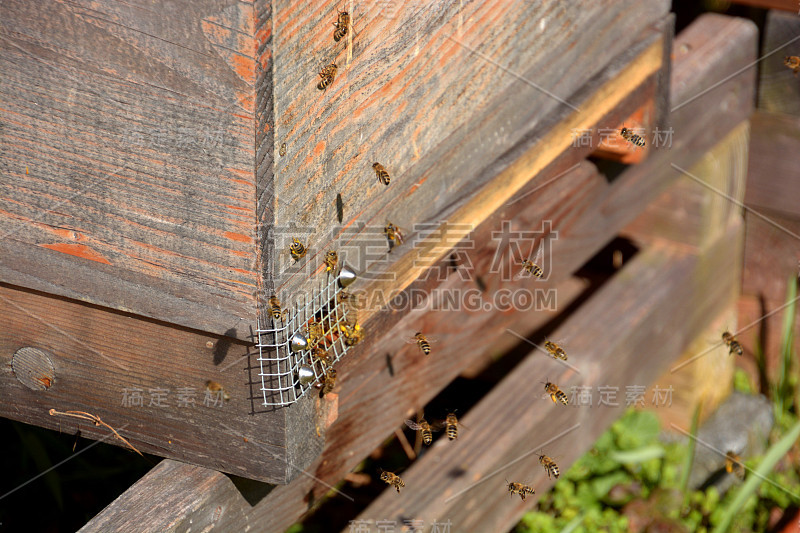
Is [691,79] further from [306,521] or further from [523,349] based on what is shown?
[306,521]

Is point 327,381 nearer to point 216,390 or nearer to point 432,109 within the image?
point 216,390

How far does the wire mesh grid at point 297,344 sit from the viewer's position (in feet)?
6.08

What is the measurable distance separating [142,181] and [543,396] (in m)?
1.87

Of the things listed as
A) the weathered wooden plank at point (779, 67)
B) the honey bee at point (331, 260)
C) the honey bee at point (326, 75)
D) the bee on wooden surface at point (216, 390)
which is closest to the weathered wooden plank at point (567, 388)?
the weathered wooden plank at point (779, 67)

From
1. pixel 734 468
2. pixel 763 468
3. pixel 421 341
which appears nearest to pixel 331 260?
pixel 421 341

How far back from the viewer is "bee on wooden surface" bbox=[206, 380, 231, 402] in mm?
1975

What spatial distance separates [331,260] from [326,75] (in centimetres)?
48

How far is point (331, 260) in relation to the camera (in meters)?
1.97

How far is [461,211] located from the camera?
240cm

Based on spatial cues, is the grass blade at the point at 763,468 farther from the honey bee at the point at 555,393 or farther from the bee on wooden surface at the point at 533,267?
the bee on wooden surface at the point at 533,267

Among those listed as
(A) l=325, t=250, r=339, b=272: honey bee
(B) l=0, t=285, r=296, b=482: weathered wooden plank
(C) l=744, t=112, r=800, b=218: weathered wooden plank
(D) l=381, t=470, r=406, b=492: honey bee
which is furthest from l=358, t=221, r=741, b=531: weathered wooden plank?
(A) l=325, t=250, r=339, b=272: honey bee

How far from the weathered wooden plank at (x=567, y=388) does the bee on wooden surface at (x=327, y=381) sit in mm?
779

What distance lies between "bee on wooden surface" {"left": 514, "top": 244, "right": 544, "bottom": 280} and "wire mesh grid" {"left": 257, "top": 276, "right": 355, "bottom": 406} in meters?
0.98

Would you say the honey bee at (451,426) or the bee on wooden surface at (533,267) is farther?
the bee on wooden surface at (533,267)
